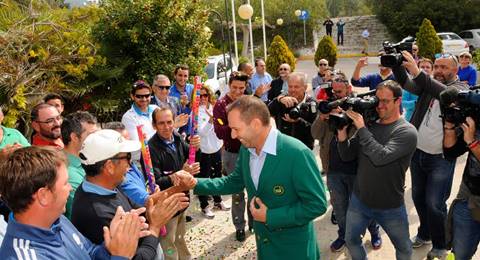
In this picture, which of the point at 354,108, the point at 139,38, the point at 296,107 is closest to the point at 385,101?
the point at 354,108

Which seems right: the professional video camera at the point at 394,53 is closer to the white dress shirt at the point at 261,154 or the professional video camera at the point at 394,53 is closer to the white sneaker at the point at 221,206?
the white dress shirt at the point at 261,154

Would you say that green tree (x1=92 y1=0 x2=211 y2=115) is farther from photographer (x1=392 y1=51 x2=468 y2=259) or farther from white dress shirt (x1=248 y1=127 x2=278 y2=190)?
white dress shirt (x1=248 y1=127 x2=278 y2=190)

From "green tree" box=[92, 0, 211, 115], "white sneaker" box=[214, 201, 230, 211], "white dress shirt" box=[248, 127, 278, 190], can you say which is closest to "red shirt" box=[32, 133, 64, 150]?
"white dress shirt" box=[248, 127, 278, 190]

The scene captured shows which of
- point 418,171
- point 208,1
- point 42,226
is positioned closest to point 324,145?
point 418,171

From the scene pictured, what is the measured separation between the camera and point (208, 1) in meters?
29.0

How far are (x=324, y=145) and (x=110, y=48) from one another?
207 inches

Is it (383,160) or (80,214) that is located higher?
(80,214)

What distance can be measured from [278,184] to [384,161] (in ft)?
3.52

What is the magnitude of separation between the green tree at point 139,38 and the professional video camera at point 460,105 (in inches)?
234

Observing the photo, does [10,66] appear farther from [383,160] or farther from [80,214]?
[383,160]

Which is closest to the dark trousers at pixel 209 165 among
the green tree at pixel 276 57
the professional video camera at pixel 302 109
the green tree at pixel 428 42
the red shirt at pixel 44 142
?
the professional video camera at pixel 302 109

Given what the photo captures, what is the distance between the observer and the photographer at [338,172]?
4301 millimetres

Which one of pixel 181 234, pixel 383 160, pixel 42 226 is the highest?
pixel 42 226

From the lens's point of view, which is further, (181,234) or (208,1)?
(208,1)
